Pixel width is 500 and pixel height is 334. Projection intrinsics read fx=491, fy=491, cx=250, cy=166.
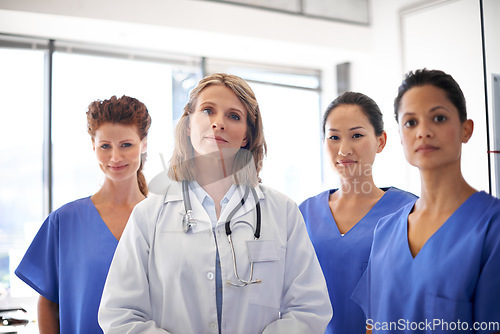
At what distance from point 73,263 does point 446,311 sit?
1099 millimetres

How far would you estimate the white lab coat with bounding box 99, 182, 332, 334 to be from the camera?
1167 millimetres

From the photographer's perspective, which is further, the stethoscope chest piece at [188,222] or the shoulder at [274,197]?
the shoulder at [274,197]

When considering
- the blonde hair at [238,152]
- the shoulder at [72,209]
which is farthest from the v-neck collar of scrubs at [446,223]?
the shoulder at [72,209]

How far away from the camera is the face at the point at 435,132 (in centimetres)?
98

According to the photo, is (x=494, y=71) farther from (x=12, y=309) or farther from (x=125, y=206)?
(x=12, y=309)

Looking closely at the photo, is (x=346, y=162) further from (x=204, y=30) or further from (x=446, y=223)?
(x=204, y=30)

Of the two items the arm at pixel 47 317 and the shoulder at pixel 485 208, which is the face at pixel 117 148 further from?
the shoulder at pixel 485 208

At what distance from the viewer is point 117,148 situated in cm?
152

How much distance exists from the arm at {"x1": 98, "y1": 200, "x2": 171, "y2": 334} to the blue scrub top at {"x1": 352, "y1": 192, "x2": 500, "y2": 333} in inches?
21.2

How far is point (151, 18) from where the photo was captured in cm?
335

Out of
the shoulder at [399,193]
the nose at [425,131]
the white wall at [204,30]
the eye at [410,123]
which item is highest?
the white wall at [204,30]

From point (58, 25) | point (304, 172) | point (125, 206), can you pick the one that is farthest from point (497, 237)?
point (304, 172)

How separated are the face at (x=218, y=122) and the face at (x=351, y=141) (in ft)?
1.06

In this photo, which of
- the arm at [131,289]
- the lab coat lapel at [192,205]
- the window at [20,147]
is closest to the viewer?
the arm at [131,289]
